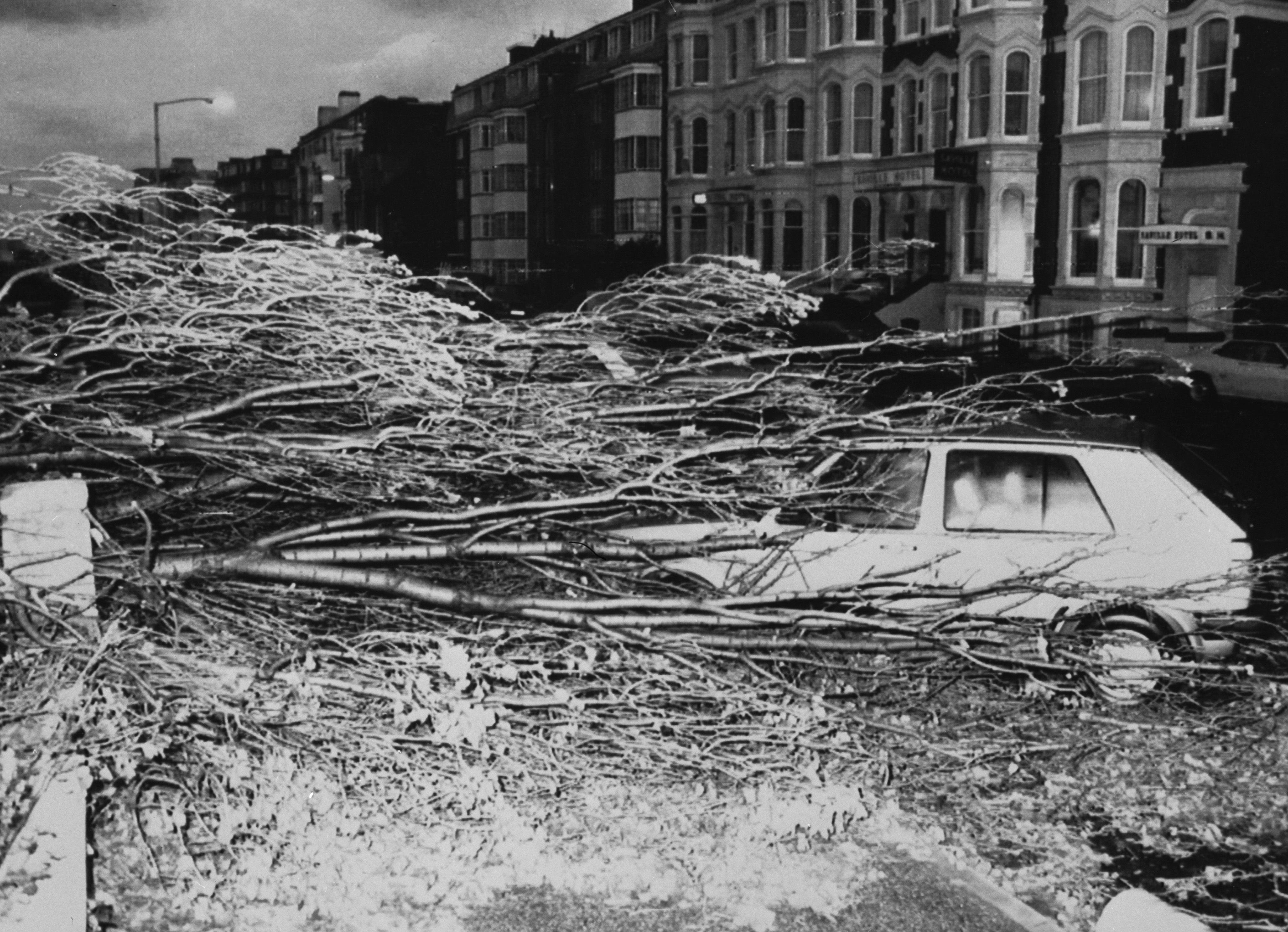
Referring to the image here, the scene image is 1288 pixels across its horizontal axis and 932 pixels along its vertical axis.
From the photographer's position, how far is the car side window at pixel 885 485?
738 centimetres

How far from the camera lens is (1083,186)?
103 feet

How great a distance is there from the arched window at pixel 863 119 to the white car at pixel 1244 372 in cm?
1908

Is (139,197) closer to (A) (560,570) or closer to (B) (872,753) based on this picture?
(A) (560,570)

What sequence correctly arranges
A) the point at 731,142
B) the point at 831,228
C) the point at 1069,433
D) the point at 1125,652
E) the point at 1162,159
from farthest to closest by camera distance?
the point at 731,142
the point at 831,228
the point at 1162,159
the point at 1069,433
the point at 1125,652

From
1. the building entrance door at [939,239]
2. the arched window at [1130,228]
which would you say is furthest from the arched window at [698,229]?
the arched window at [1130,228]

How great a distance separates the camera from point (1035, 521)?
7.59 meters

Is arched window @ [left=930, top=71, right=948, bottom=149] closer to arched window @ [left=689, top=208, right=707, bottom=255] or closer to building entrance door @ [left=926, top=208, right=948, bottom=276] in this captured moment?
building entrance door @ [left=926, top=208, right=948, bottom=276]

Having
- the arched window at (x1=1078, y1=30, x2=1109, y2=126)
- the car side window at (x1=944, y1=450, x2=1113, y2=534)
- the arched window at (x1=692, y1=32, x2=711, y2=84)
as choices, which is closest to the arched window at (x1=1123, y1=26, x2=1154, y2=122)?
the arched window at (x1=1078, y1=30, x2=1109, y2=126)

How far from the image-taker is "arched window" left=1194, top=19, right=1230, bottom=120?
2723cm

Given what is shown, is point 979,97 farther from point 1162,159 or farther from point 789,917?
point 789,917

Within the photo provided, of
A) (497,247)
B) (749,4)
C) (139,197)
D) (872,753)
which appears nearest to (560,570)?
(872,753)

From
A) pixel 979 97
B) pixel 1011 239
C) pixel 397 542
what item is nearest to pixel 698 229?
pixel 979 97

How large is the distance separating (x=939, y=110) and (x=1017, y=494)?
30.6 metres

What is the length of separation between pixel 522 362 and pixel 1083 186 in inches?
1114
